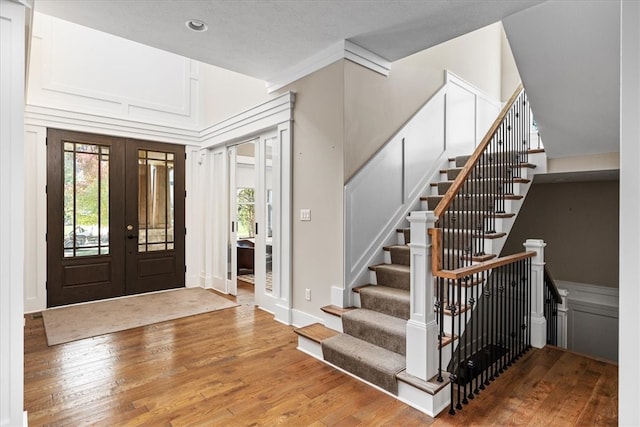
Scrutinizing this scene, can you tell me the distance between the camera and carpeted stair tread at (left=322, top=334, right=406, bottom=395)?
2.48 metres

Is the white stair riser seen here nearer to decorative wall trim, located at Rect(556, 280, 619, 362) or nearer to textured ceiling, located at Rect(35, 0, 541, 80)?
textured ceiling, located at Rect(35, 0, 541, 80)

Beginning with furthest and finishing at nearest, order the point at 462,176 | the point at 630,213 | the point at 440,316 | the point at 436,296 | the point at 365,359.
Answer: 1. the point at 462,176
2. the point at 365,359
3. the point at 436,296
4. the point at 440,316
5. the point at 630,213

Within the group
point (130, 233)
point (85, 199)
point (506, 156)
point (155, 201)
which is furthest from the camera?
point (155, 201)

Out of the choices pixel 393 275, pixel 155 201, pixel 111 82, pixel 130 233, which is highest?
pixel 111 82

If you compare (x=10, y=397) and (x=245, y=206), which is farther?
(x=245, y=206)

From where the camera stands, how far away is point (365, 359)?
2.66 m

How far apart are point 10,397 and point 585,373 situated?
393cm

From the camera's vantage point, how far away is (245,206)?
7.92 meters

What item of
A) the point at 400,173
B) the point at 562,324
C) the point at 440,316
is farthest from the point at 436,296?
the point at 562,324

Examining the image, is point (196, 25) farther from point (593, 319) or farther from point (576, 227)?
point (593, 319)

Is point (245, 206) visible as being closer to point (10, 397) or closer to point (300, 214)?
point (300, 214)

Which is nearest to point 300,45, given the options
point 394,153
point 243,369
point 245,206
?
point 394,153

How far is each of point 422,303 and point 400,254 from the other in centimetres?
133

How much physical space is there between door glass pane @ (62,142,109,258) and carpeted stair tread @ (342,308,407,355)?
3.97 m
